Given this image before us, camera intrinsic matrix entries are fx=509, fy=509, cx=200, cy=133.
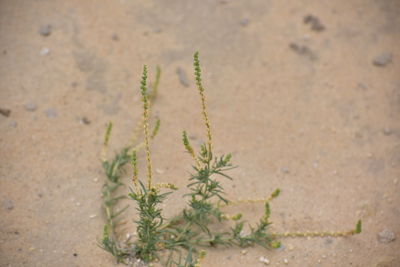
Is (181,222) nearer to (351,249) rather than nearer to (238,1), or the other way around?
(351,249)

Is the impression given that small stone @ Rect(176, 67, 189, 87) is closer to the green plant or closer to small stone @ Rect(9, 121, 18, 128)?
the green plant

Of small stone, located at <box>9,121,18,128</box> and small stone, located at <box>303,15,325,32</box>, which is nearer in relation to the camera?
small stone, located at <box>9,121,18,128</box>

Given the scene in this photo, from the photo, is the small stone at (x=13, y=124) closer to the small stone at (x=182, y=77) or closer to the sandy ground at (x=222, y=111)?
the sandy ground at (x=222, y=111)

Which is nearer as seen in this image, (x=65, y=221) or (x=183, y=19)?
(x=65, y=221)

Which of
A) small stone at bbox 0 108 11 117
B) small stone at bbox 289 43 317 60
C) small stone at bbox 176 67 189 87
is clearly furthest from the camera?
small stone at bbox 289 43 317 60

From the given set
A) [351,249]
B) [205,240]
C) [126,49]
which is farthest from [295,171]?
[126,49]

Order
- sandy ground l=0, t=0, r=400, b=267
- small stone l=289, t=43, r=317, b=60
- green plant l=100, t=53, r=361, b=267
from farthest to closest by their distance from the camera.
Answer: small stone l=289, t=43, r=317, b=60
sandy ground l=0, t=0, r=400, b=267
green plant l=100, t=53, r=361, b=267

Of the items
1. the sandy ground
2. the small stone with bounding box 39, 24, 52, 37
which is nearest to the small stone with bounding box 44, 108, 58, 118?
the sandy ground

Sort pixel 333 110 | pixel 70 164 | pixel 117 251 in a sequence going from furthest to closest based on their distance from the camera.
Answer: pixel 333 110 → pixel 70 164 → pixel 117 251
